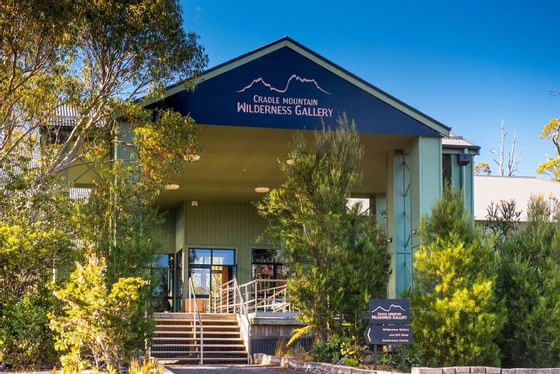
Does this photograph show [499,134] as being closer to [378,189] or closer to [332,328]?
[378,189]

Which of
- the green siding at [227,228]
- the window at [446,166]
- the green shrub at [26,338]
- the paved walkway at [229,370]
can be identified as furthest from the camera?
the green siding at [227,228]

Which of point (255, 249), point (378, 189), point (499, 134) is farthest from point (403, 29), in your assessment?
point (499, 134)

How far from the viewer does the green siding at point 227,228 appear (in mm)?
29531

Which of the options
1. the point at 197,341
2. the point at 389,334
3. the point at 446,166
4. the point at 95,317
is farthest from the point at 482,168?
the point at 95,317

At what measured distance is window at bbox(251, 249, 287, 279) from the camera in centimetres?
3009

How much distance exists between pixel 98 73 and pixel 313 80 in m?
5.15

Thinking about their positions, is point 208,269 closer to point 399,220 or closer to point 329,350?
point 399,220

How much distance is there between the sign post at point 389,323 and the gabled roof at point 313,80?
6.09m

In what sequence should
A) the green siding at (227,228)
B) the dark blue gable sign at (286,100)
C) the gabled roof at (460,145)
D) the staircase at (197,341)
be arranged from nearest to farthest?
the dark blue gable sign at (286,100)
the staircase at (197,341)
the gabled roof at (460,145)
the green siding at (227,228)

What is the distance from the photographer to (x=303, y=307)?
1683cm

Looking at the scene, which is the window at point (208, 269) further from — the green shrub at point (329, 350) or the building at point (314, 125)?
the green shrub at point (329, 350)

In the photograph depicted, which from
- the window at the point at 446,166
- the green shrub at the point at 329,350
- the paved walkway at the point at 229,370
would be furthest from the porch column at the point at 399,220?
the paved walkway at the point at 229,370

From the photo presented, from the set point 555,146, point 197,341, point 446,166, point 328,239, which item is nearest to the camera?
point 328,239

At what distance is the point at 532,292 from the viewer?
16.3 m
